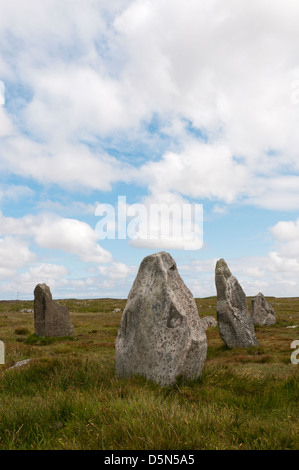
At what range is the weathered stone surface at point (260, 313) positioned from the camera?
99.3ft

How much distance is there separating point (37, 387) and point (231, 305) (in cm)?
1189

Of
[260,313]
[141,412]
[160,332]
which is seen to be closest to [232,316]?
[160,332]

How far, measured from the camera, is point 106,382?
748 centimetres

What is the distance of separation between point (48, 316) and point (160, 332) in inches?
557

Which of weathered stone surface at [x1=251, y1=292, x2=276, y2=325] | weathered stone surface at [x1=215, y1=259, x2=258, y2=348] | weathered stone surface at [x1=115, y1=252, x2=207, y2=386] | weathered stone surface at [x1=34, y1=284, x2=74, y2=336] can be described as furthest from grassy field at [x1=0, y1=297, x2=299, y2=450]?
weathered stone surface at [x1=251, y1=292, x2=276, y2=325]

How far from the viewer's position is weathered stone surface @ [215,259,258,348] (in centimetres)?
1745

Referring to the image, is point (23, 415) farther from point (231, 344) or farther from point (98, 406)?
point (231, 344)

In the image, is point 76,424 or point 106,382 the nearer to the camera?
point 76,424

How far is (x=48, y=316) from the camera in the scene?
68.2ft

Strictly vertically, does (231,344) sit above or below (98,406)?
below

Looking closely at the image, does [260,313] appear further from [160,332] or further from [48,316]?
[160,332]
